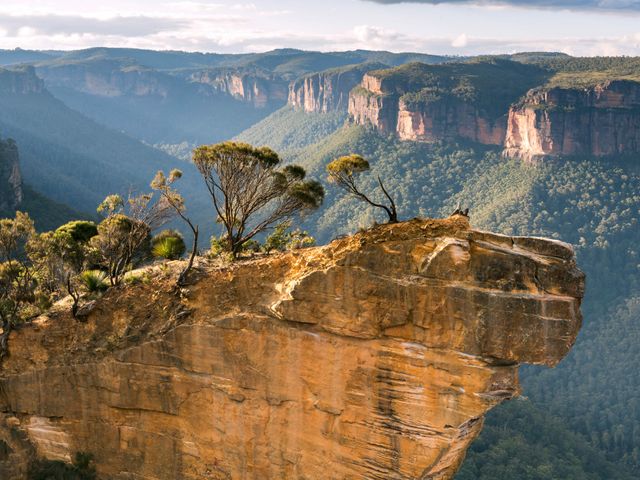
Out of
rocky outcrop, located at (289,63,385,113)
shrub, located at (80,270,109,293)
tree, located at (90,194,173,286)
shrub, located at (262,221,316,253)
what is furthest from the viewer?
rocky outcrop, located at (289,63,385,113)

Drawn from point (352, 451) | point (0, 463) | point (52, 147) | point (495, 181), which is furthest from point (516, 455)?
point (52, 147)

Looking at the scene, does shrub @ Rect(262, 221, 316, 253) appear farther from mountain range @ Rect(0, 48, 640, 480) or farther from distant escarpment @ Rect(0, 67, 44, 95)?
distant escarpment @ Rect(0, 67, 44, 95)

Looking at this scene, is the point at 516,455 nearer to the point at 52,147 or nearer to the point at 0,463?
the point at 0,463

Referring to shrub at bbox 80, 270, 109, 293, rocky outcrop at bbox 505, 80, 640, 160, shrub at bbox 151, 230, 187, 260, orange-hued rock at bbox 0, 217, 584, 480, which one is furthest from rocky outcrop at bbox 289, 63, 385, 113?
orange-hued rock at bbox 0, 217, 584, 480

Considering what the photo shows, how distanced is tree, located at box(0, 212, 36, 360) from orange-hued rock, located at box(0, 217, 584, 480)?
1.60 ft

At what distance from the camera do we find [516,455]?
142 feet

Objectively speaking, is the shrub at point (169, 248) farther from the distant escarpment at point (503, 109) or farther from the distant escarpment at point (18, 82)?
the distant escarpment at point (18, 82)

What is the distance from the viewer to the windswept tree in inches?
807

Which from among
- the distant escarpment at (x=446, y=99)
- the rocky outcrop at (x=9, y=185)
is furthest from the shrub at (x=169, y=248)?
the distant escarpment at (x=446, y=99)

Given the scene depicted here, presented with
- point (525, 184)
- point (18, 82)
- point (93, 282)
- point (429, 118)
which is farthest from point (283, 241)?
point (18, 82)

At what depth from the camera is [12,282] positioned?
72.9ft

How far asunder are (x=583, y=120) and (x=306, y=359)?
92.0m

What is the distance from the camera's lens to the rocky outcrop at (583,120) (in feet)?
317

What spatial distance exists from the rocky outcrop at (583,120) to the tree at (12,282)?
88533 mm
